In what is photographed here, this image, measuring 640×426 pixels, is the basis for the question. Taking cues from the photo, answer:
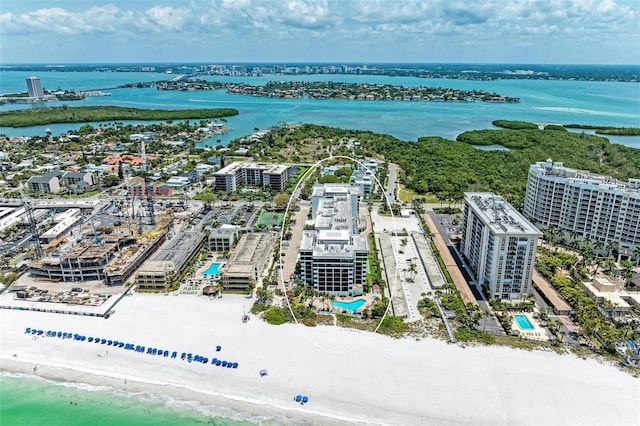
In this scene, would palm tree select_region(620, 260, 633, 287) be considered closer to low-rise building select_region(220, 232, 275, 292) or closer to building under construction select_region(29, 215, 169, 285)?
low-rise building select_region(220, 232, 275, 292)

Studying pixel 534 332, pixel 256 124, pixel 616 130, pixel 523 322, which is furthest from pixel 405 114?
pixel 534 332

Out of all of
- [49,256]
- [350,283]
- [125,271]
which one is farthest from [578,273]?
[49,256]

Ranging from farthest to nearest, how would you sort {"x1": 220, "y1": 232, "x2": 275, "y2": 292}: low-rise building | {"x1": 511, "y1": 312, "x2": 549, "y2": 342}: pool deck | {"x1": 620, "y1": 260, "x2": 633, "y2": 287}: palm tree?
{"x1": 620, "y1": 260, "x2": 633, "y2": 287}: palm tree → {"x1": 220, "y1": 232, "x2": 275, "y2": 292}: low-rise building → {"x1": 511, "y1": 312, "x2": 549, "y2": 342}: pool deck

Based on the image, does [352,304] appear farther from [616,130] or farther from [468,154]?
[616,130]

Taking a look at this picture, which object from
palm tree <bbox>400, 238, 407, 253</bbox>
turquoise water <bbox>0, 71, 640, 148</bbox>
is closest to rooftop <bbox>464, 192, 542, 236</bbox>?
palm tree <bbox>400, 238, 407, 253</bbox>

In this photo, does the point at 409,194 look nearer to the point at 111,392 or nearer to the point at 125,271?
the point at 125,271

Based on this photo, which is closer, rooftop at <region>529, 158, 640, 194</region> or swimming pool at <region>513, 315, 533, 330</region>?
swimming pool at <region>513, 315, 533, 330</region>

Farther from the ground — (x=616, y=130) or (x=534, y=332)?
(x=616, y=130)
